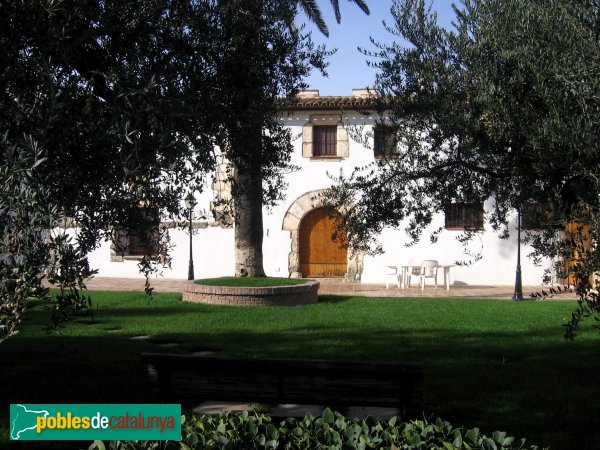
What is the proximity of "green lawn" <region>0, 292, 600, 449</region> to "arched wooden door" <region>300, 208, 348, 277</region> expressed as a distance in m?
6.86

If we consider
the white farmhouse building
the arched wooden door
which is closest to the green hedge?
the white farmhouse building

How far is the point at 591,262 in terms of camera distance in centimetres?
386

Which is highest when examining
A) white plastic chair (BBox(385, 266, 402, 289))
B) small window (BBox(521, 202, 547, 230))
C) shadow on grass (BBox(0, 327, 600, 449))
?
small window (BBox(521, 202, 547, 230))

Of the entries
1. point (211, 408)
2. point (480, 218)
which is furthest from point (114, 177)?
point (480, 218)

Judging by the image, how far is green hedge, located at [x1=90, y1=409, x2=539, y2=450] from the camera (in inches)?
129

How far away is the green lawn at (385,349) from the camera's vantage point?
6.18 m

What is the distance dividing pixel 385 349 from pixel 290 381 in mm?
4208

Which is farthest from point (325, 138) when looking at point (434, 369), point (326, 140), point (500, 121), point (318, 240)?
point (500, 121)

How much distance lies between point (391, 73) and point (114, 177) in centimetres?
429

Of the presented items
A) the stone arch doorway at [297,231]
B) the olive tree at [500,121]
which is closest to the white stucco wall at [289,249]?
the stone arch doorway at [297,231]

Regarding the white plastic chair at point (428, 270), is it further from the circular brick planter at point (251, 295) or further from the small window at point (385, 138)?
the small window at point (385, 138)

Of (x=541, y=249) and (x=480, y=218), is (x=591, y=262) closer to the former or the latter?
(x=541, y=249)

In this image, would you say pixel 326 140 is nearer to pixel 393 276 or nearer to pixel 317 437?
pixel 393 276

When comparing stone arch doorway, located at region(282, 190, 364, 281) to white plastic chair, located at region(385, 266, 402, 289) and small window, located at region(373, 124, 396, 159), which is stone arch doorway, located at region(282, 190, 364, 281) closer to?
white plastic chair, located at region(385, 266, 402, 289)
